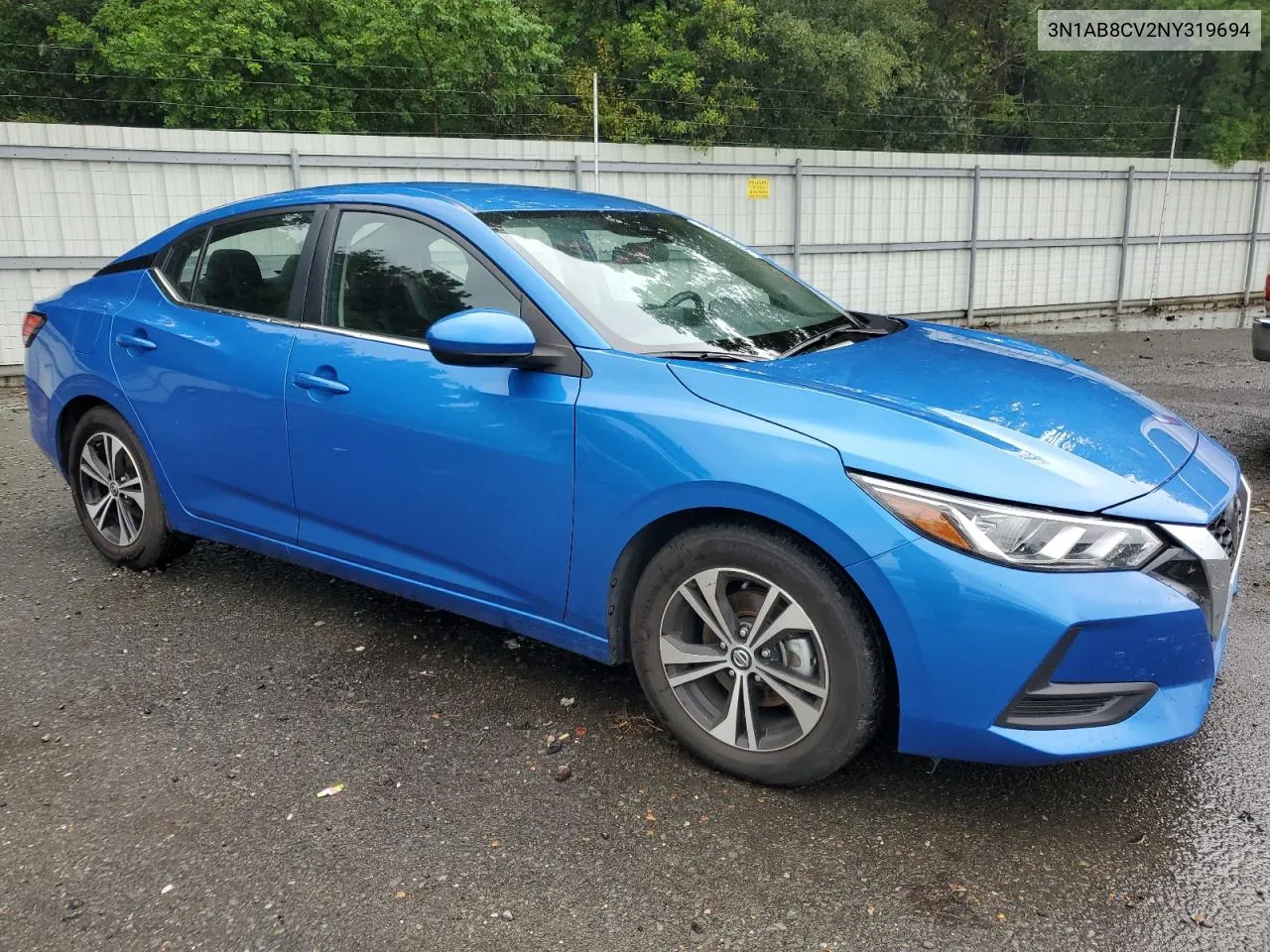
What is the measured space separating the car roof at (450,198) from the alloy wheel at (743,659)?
155 centimetres

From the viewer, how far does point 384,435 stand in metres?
3.37

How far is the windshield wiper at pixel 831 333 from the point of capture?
10.9 ft

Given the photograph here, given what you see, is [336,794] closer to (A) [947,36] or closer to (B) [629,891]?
(B) [629,891]

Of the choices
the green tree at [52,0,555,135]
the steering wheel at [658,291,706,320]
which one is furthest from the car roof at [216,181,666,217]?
the green tree at [52,0,555,135]

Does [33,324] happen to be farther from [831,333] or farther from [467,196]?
[831,333]

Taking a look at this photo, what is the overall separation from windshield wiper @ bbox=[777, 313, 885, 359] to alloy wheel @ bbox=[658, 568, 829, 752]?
31.9 inches

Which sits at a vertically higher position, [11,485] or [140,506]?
[140,506]

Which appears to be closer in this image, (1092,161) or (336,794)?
(336,794)

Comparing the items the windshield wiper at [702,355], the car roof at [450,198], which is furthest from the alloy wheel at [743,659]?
the car roof at [450,198]

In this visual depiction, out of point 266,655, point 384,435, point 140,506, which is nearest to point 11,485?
point 140,506

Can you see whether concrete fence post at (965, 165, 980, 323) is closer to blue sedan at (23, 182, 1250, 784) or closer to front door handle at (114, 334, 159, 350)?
blue sedan at (23, 182, 1250, 784)

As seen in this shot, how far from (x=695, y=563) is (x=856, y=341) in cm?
117

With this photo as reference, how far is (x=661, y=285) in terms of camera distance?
3.46 meters

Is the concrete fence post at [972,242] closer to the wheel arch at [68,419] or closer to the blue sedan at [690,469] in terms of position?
the blue sedan at [690,469]
